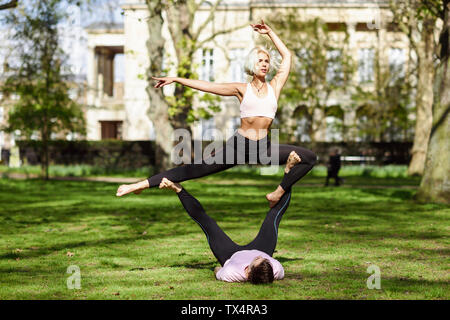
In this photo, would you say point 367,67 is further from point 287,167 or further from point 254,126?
point 254,126

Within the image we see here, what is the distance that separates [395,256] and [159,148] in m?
18.8

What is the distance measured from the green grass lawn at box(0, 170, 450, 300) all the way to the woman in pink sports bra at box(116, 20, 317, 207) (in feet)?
3.69

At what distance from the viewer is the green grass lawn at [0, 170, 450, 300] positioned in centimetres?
623

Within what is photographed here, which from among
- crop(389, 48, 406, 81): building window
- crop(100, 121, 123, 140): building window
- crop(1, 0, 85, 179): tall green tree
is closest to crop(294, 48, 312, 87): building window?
crop(389, 48, 406, 81): building window

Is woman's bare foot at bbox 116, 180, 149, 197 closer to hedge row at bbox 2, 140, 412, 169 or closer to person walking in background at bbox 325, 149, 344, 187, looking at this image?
person walking in background at bbox 325, 149, 344, 187

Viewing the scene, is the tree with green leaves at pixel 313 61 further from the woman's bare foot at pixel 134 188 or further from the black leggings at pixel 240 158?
the woman's bare foot at pixel 134 188

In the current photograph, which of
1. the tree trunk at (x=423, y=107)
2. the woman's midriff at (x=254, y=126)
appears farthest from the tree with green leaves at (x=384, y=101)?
the woman's midriff at (x=254, y=126)

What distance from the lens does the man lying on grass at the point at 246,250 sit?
637 centimetres

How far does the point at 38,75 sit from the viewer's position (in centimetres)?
2602

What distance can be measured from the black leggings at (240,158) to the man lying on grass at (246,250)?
3.2 inches

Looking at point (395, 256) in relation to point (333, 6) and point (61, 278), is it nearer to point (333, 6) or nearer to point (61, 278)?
point (61, 278)

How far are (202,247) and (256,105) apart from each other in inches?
138
